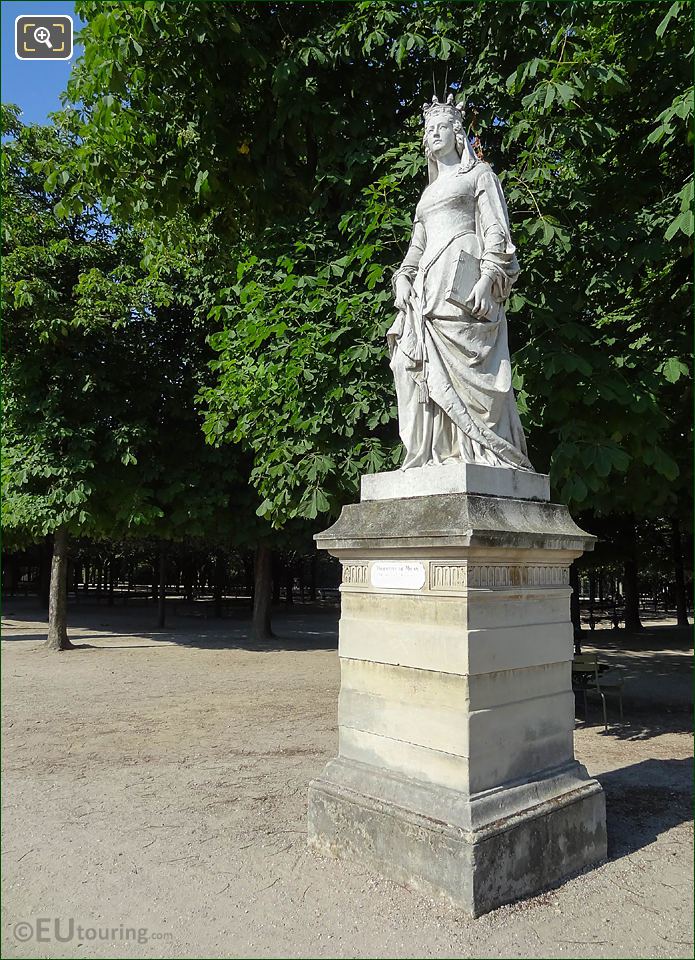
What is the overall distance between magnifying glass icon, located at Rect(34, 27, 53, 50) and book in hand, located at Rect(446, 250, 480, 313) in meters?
4.76

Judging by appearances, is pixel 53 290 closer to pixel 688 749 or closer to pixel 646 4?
pixel 646 4

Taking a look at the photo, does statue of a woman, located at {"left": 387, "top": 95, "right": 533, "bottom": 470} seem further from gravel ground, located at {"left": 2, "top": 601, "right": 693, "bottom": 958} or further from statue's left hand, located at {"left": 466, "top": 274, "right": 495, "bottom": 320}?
gravel ground, located at {"left": 2, "top": 601, "right": 693, "bottom": 958}

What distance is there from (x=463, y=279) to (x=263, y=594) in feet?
49.5

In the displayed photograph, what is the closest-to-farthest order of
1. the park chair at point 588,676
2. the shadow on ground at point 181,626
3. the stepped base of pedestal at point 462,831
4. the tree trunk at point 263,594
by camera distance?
the stepped base of pedestal at point 462,831 → the park chair at point 588,676 → the shadow on ground at point 181,626 → the tree trunk at point 263,594

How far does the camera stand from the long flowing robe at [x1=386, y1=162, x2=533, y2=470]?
511cm

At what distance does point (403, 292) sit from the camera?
5410mm

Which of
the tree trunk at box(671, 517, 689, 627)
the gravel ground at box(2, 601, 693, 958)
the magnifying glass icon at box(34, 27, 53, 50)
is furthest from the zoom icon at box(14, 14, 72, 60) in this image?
the tree trunk at box(671, 517, 689, 627)

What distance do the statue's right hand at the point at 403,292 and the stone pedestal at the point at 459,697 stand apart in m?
1.26

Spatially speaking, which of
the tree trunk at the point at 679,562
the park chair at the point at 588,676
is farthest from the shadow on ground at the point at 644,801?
the tree trunk at the point at 679,562

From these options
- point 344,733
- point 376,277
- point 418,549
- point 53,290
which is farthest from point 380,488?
point 53,290

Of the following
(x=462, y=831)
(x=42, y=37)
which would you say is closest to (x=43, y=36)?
(x=42, y=37)

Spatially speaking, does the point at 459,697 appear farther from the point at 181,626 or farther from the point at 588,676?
the point at 181,626

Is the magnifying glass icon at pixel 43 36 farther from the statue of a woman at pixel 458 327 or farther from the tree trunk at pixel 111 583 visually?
the tree trunk at pixel 111 583

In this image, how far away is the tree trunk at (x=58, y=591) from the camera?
16.4 metres
